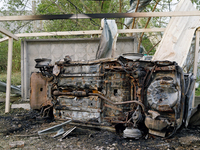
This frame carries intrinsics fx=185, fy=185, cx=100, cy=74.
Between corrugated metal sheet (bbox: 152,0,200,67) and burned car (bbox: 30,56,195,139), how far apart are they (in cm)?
170

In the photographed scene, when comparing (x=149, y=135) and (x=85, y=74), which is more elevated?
(x=85, y=74)

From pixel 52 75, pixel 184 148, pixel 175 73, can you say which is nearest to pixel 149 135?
pixel 184 148

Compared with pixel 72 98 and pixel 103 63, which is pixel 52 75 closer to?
pixel 72 98

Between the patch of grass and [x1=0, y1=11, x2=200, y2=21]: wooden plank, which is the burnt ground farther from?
the patch of grass

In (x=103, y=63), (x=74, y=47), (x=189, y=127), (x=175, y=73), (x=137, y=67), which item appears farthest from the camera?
(x=74, y=47)

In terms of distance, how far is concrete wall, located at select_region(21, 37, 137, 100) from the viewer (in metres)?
7.75

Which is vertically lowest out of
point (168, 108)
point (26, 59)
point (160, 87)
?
point (168, 108)

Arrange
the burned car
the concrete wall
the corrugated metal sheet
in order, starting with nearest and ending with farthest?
the burned car → the corrugated metal sheet → the concrete wall

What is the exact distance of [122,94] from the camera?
458 cm

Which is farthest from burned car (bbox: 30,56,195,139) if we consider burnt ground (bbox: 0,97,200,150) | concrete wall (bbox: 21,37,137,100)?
concrete wall (bbox: 21,37,137,100)

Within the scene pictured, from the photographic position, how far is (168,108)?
3928 millimetres

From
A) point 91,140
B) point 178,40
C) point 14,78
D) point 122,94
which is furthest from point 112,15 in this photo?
point 14,78

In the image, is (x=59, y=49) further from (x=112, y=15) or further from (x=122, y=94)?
(x=122, y=94)

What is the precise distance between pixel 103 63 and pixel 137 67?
3.04 feet
